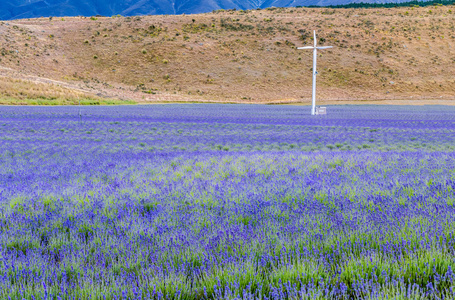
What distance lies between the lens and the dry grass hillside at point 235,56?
72.6m

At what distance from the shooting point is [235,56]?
85.4 metres

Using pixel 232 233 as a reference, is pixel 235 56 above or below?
above

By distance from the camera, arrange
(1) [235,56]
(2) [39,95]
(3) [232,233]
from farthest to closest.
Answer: (1) [235,56] < (2) [39,95] < (3) [232,233]

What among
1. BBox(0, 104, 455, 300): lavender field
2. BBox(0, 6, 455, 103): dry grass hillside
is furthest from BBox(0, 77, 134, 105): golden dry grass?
BBox(0, 104, 455, 300): lavender field

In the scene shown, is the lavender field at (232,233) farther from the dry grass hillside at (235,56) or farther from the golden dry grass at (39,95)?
the dry grass hillside at (235,56)

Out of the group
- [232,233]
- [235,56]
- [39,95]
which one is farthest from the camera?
[235,56]

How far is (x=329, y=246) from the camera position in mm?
3463

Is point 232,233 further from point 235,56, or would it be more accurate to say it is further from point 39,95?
point 235,56

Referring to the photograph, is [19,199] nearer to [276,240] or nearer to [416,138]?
[276,240]

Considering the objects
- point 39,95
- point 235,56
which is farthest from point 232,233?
point 235,56

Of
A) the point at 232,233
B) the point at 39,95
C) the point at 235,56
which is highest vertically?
the point at 235,56

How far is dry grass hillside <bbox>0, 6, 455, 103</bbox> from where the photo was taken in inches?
2859

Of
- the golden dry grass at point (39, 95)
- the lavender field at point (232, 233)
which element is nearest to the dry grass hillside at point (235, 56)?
the golden dry grass at point (39, 95)

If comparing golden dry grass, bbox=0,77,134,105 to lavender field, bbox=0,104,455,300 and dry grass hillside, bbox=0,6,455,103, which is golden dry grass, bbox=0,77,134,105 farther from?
lavender field, bbox=0,104,455,300
